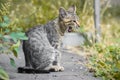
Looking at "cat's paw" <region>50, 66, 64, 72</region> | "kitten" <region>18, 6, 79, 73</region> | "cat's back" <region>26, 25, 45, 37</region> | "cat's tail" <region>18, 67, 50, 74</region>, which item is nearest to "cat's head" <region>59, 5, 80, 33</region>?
"kitten" <region>18, 6, 79, 73</region>

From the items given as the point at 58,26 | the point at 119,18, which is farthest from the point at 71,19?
the point at 119,18

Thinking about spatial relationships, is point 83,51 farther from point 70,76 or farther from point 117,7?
point 117,7

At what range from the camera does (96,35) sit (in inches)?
412

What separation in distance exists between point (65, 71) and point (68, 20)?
0.77 m

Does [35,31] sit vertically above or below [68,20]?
below

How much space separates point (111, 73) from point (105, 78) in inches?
4.6

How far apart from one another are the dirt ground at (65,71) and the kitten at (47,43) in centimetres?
19

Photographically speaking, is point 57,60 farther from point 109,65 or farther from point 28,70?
point 109,65

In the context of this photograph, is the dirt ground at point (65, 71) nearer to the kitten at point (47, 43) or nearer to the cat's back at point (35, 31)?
the kitten at point (47, 43)

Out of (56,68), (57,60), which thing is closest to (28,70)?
(56,68)

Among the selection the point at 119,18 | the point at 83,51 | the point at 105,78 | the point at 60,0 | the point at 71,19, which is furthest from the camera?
the point at 119,18

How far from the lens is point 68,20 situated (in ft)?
25.7

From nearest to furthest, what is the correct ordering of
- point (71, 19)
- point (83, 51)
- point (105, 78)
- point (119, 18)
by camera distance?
point (105, 78), point (71, 19), point (83, 51), point (119, 18)

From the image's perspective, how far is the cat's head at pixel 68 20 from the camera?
7809 millimetres
